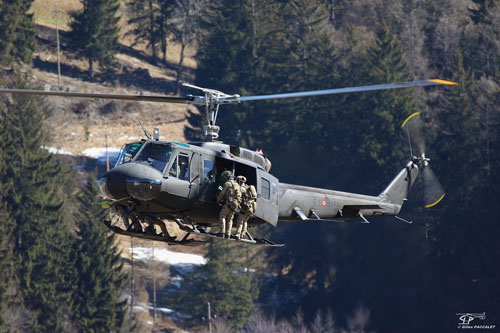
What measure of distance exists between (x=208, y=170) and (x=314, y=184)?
48836mm

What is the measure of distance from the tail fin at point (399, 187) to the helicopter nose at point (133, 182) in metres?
10.9

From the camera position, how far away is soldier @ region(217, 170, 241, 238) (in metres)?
24.7

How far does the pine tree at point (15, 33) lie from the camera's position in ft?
290

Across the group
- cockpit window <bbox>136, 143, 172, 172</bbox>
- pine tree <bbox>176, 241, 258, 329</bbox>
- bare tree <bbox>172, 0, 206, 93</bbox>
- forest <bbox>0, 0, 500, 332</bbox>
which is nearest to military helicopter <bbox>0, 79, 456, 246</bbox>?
cockpit window <bbox>136, 143, 172, 172</bbox>

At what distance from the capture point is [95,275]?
73.1m

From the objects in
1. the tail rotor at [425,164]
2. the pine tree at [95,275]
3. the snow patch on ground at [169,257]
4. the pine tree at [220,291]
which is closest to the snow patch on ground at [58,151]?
the pine tree at [95,275]

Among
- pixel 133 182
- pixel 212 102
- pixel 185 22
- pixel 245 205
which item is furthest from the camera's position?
pixel 185 22

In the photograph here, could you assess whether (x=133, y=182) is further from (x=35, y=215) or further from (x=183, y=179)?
(x=35, y=215)

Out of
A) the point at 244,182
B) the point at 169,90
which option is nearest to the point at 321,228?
the point at 169,90

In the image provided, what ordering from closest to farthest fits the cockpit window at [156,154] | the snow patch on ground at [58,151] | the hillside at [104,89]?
the cockpit window at [156,154]
the snow patch on ground at [58,151]
the hillside at [104,89]

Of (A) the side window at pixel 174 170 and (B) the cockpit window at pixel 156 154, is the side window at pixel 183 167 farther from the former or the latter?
(B) the cockpit window at pixel 156 154

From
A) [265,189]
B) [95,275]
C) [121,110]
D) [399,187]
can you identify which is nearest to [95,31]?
[121,110]

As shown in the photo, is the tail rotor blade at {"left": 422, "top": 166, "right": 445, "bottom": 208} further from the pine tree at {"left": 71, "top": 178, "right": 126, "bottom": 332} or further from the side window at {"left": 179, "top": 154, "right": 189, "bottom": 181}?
the pine tree at {"left": 71, "top": 178, "right": 126, "bottom": 332}

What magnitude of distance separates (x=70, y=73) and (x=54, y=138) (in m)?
13.1
